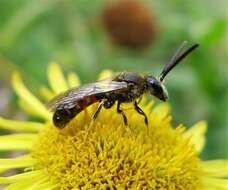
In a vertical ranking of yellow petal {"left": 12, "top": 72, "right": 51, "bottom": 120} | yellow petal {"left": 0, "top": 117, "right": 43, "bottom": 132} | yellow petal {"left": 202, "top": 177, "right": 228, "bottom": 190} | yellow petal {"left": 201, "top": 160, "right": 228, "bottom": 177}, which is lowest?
yellow petal {"left": 202, "top": 177, "right": 228, "bottom": 190}

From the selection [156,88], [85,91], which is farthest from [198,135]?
[85,91]

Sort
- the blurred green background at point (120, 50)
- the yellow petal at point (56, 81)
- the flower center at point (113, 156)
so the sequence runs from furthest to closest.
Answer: the blurred green background at point (120, 50), the yellow petal at point (56, 81), the flower center at point (113, 156)

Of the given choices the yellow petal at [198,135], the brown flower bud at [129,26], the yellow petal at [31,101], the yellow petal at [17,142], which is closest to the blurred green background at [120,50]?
the brown flower bud at [129,26]

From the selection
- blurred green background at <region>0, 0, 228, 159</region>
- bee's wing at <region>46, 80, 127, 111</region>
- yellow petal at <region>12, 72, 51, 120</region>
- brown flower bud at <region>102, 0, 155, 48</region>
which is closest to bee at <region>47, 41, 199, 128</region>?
bee's wing at <region>46, 80, 127, 111</region>

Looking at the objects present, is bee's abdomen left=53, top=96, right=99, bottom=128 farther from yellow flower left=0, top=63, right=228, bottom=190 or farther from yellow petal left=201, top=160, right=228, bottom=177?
yellow petal left=201, top=160, right=228, bottom=177

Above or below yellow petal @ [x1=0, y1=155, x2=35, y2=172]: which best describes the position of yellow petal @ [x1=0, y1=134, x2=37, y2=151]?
above

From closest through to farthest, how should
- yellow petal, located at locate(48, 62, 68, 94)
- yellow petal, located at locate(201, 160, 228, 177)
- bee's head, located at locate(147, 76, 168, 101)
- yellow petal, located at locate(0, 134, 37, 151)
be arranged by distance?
bee's head, located at locate(147, 76, 168, 101)
yellow petal, located at locate(0, 134, 37, 151)
yellow petal, located at locate(201, 160, 228, 177)
yellow petal, located at locate(48, 62, 68, 94)

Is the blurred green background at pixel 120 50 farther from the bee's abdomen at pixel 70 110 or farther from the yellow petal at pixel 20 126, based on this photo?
the bee's abdomen at pixel 70 110

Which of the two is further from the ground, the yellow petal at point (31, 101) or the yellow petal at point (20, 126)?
the yellow petal at point (31, 101)
